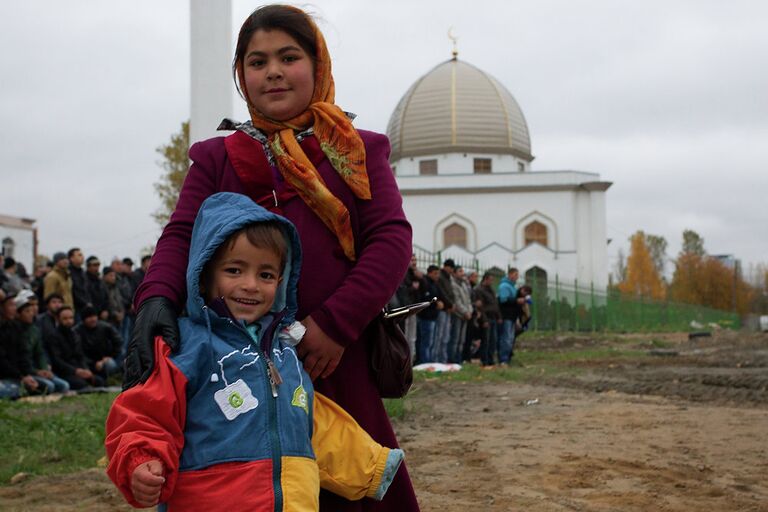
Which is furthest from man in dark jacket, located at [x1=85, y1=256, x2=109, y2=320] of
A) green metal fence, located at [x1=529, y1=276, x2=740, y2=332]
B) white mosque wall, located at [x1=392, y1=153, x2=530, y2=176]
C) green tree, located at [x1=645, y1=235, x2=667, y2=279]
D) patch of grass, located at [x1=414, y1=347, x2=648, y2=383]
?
green tree, located at [x1=645, y1=235, x2=667, y2=279]

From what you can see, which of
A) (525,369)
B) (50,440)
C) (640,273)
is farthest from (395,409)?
(640,273)

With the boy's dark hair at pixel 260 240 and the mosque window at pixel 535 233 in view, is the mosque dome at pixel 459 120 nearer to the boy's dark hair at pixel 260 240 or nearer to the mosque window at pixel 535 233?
the mosque window at pixel 535 233

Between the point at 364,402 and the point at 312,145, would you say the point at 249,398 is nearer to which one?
the point at 364,402

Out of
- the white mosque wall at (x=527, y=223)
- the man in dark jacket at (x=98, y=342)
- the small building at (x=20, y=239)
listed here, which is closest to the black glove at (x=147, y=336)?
the man in dark jacket at (x=98, y=342)

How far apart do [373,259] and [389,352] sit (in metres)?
0.26

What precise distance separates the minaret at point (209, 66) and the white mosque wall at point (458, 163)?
1377 inches

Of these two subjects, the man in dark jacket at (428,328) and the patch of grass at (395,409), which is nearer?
the patch of grass at (395,409)

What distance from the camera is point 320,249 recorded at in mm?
2213

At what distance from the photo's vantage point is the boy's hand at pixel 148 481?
5.90ft

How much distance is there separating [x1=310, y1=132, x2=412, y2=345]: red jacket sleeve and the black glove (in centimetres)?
33

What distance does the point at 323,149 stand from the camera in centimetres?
223

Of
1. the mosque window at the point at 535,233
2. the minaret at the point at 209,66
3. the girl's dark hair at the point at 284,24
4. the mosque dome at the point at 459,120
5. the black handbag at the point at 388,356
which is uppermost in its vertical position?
the mosque dome at the point at 459,120

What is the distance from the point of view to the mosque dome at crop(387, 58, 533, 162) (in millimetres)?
41875

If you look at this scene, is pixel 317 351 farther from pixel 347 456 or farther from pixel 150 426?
pixel 150 426
